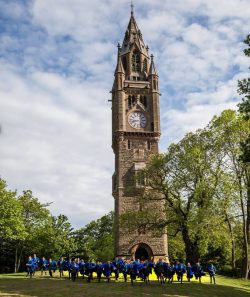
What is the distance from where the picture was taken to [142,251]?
46156 mm

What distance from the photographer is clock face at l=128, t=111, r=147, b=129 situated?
50844 millimetres

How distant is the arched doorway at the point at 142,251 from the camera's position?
4559cm

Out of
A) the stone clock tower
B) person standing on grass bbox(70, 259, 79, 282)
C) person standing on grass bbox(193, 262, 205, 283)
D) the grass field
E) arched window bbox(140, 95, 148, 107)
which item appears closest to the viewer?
the grass field

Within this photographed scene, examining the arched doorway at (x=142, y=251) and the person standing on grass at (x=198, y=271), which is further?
the arched doorway at (x=142, y=251)

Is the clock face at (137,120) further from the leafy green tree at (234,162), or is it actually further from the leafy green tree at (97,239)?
the leafy green tree at (97,239)

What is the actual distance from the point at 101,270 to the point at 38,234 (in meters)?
25.8

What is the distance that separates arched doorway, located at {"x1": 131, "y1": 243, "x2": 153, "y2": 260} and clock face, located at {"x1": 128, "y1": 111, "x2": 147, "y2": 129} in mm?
14361

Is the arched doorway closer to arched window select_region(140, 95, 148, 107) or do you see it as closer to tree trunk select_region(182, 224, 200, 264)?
tree trunk select_region(182, 224, 200, 264)

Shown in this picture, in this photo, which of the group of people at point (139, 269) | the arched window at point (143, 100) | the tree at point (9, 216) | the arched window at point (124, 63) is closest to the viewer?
the group of people at point (139, 269)

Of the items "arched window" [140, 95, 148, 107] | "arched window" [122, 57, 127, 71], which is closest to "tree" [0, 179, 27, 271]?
"arched window" [140, 95, 148, 107]

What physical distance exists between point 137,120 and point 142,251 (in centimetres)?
1592

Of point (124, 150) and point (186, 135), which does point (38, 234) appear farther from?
point (186, 135)

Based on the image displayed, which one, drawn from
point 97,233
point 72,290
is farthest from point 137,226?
point 97,233

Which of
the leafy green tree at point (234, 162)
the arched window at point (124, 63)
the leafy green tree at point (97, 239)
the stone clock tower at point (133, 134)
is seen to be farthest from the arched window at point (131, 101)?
the leafy green tree at point (97, 239)
